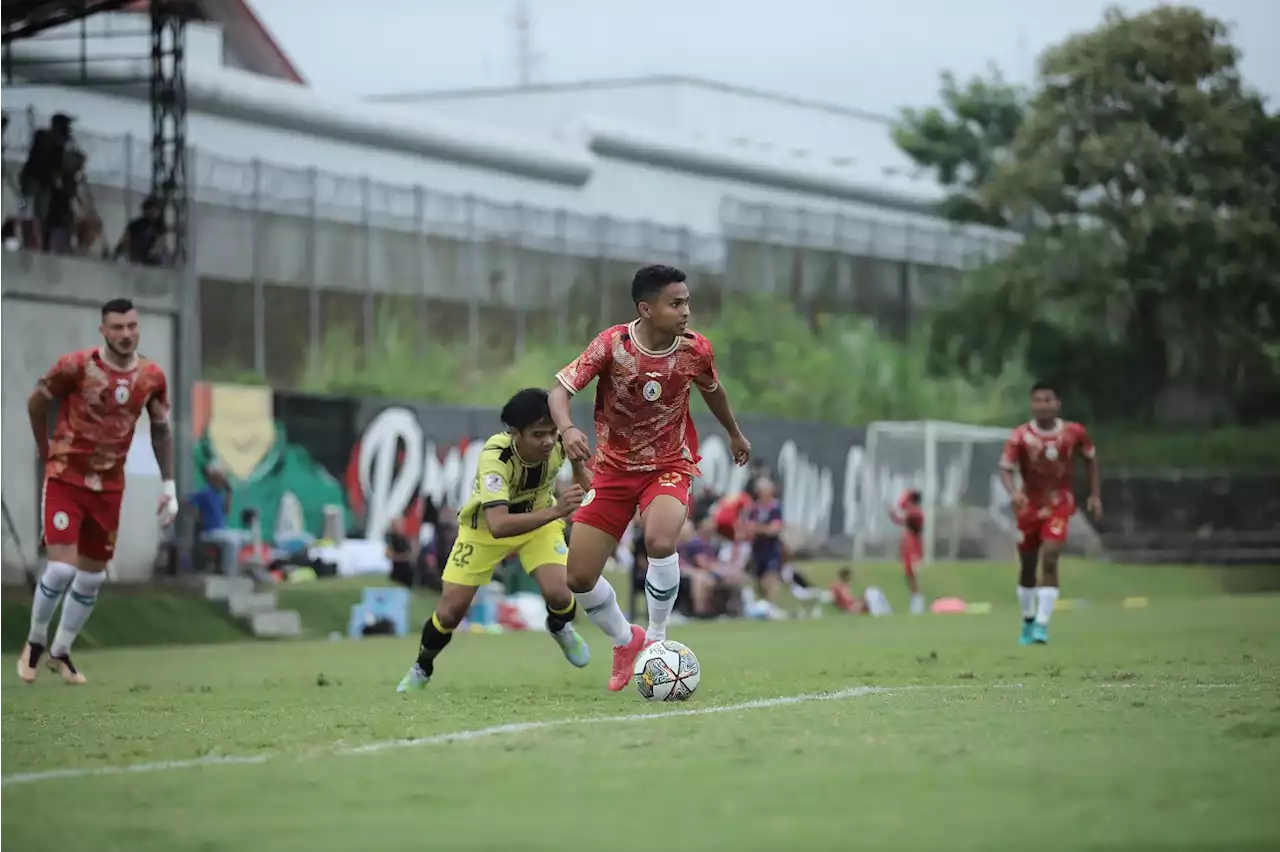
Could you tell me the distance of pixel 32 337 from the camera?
2455 centimetres

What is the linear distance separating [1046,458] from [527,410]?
25.6 feet

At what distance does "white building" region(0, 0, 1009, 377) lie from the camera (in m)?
34.6

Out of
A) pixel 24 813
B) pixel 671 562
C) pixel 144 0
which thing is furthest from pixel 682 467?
pixel 144 0

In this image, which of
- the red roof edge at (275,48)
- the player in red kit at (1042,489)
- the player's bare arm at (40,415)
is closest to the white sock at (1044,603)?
the player in red kit at (1042,489)

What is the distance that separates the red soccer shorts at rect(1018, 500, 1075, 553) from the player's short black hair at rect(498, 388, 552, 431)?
24.7 feet

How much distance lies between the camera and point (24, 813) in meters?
7.52

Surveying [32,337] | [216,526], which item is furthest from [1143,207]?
[32,337]

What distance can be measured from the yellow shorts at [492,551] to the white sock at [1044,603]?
6.59 metres

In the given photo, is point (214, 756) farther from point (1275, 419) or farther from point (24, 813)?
point (1275, 419)

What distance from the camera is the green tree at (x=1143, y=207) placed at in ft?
179

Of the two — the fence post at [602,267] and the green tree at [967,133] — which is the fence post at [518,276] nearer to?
the fence post at [602,267]

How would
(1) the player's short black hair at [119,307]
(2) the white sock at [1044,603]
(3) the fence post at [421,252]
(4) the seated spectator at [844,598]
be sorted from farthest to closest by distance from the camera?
(3) the fence post at [421,252]
(4) the seated spectator at [844,598]
(2) the white sock at [1044,603]
(1) the player's short black hair at [119,307]

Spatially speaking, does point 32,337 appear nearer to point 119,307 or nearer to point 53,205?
point 53,205

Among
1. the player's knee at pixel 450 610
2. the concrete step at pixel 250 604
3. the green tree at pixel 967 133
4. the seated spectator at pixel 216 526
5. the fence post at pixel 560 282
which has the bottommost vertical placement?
the concrete step at pixel 250 604
